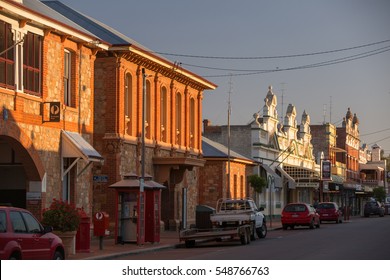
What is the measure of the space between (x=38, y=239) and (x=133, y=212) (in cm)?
1453

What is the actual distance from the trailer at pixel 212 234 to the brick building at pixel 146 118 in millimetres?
4205

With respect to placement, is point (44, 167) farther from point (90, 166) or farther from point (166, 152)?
point (166, 152)

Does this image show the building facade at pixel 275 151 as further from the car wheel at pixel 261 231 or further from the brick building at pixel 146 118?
the car wheel at pixel 261 231

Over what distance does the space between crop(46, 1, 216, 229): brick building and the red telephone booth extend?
2.20 metres

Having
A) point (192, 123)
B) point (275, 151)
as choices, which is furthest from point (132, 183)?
point (275, 151)

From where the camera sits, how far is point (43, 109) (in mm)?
32406

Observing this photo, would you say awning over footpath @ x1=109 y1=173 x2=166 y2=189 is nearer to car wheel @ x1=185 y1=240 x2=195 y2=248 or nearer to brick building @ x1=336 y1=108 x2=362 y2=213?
car wheel @ x1=185 y1=240 x2=195 y2=248

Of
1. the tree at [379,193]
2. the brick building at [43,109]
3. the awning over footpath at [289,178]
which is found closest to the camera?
the brick building at [43,109]

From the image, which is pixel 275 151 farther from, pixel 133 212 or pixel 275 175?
pixel 133 212

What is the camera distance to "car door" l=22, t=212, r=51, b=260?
20.5 meters

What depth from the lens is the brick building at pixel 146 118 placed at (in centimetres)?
4028

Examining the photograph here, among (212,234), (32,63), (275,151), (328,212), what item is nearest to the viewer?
(32,63)

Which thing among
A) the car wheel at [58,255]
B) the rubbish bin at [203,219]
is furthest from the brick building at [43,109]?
the car wheel at [58,255]
